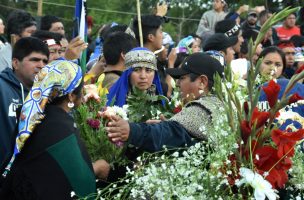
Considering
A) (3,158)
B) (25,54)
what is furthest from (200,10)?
(3,158)

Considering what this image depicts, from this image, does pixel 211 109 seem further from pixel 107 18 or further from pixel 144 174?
pixel 107 18

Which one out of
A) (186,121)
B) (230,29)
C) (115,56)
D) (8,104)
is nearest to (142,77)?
(115,56)

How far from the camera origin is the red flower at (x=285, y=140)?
4.33 metres

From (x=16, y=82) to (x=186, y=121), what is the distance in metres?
1.94

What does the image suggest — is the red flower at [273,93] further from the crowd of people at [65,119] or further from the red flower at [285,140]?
the crowd of people at [65,119]

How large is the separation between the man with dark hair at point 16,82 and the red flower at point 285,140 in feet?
6.80

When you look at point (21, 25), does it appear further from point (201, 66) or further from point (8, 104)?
point (201, 66)

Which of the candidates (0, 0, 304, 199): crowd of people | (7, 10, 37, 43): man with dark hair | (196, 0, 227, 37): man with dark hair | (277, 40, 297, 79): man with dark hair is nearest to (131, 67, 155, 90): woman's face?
(0, 0, 304, 199): crowd of people

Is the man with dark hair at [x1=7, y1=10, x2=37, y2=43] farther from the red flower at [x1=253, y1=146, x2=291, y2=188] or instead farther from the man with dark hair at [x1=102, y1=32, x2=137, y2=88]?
the red flower at [x1=253, y1=146, x2=291, y2=188]

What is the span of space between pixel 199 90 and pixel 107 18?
11932mm

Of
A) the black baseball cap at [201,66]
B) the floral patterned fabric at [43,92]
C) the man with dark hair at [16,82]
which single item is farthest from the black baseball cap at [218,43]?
the floral patterned fabric at [43,92]

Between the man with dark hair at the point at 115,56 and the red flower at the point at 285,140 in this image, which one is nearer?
the red flower at the point at 285,140

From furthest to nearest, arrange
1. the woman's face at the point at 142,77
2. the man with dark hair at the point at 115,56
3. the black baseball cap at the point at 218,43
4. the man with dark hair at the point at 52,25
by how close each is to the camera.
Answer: the man with dark hair at the point at 52,25
the black baseball cap at the point at 218,43
the man with dark hair at the point at 115,56
the woman's face at the point at 142,77

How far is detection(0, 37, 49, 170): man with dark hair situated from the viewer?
6.34m
